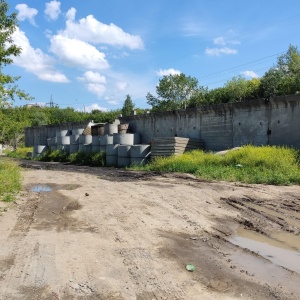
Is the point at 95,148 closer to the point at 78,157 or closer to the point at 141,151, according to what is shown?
the point at 78,157

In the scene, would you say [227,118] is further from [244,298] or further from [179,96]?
[179,96]

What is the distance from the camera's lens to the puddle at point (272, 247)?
15.4ft

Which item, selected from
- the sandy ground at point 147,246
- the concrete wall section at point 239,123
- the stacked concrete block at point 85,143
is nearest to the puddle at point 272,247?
the sandy ground at point 147,246

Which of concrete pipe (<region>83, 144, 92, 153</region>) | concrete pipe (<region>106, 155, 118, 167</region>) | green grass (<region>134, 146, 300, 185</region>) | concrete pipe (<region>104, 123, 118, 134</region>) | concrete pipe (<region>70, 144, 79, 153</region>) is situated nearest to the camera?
green grass (<region>134, 146, 300, 185</region>)

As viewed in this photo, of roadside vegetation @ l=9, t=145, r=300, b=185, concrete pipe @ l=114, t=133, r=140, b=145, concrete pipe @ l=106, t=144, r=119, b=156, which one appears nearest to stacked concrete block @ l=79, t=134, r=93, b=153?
concrete pipe @ l=114, t=133, r=140, b=145

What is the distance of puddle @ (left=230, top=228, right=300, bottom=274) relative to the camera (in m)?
4.70

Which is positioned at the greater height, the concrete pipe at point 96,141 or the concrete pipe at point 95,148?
the concrete pipe at point 96,141

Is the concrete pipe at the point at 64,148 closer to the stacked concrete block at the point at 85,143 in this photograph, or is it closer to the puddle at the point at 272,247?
the stacked concrete block at the point at 85,143

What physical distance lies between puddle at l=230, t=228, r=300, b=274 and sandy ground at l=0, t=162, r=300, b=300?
0.6 inches

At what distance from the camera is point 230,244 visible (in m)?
5.35

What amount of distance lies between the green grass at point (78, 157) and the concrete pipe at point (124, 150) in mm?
2090

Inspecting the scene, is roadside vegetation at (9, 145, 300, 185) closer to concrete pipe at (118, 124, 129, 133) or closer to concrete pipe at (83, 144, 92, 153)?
concrete pipe at (83, 144, 92, 153)

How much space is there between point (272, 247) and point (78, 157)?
20.8 meters

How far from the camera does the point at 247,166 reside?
13.7 metres
